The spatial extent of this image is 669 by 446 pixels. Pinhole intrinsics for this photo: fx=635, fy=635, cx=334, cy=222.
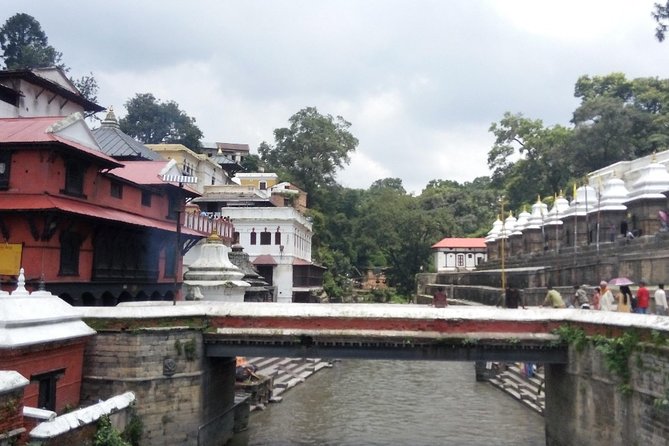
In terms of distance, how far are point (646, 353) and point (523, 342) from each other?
142 inches

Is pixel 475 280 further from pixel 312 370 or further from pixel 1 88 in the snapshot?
pixel 1 88

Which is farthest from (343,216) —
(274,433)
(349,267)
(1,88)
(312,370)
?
(274,433)

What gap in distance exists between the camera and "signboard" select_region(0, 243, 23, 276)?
1766 centimetres

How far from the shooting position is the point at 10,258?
17.7 metres

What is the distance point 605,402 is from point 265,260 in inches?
1262

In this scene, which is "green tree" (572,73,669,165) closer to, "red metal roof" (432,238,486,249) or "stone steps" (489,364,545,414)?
"red metal roof" (432,238,486,249)

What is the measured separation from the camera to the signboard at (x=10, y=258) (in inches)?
695

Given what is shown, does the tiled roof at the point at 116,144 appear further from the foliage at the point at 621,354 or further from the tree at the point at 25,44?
the tree at the point at 25,44

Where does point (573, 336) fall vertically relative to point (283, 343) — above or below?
above

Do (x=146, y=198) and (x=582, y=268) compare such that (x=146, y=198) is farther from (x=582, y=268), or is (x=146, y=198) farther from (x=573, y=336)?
(x=582, y=268)

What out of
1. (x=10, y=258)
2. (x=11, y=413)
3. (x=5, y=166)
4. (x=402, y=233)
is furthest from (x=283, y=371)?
(x=402, y=233)

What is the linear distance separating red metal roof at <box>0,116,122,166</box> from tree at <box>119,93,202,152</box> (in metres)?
52.0

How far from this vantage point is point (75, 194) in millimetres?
19219

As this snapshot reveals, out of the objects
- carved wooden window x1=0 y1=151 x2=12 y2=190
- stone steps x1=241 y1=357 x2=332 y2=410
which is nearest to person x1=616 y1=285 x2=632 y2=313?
stone steps x1=241 y1=357 x2=332 y2=410
